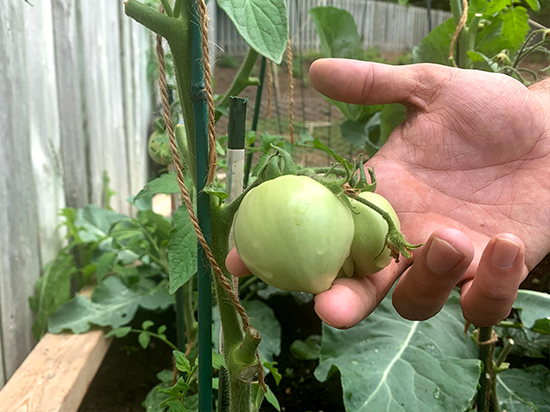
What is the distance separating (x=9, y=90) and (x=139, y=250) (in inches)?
26.9

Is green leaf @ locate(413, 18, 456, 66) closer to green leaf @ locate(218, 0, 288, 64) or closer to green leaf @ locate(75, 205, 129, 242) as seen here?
green leaf @ locate(218, 0, 288, 64)

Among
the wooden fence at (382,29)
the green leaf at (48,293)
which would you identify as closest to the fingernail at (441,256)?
the green leaf at (48,293)

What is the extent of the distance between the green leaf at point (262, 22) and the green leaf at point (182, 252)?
503 millimetres

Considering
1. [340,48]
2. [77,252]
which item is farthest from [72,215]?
[340,48]

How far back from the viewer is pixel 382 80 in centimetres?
92

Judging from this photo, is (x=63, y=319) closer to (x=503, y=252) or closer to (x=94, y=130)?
(x=94, y=130)

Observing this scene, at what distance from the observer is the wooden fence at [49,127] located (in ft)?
4.73

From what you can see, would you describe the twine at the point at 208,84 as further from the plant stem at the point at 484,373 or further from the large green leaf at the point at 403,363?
the plant stem at the point at 484,373

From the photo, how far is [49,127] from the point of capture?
1785mm

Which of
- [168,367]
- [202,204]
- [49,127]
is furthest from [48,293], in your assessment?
[202,204]

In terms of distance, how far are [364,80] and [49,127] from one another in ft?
4.44

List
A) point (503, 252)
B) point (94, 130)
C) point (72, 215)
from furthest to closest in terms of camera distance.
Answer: point (94, 130), point (72, 215), point (503, 252)

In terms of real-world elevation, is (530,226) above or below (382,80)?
below

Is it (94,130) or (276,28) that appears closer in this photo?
(276,28)
